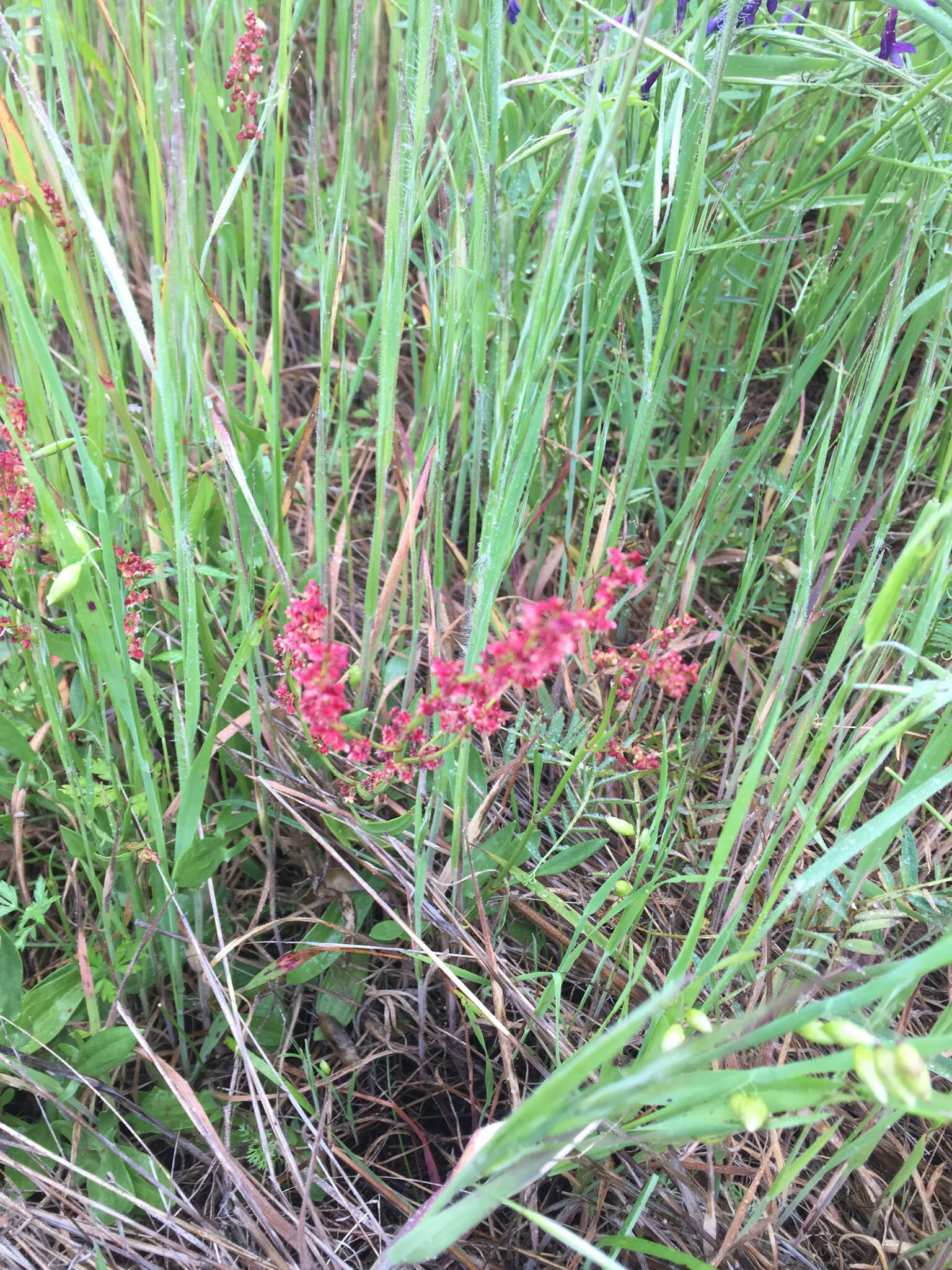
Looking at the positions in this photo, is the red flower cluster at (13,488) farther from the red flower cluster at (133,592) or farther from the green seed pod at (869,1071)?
the green seed pod at (869,1071)

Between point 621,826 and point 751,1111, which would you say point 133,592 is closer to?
point 621,826

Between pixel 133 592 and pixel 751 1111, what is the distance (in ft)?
2.75

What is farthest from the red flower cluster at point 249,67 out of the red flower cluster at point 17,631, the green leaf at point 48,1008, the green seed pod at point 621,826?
the green leaf at point 48,1008

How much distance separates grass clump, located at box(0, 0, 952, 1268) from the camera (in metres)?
0.83

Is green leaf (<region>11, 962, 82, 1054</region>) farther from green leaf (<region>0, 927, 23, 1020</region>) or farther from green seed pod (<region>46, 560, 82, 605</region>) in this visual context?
green seed pod (<region>46, 560, 82, 605</region>)

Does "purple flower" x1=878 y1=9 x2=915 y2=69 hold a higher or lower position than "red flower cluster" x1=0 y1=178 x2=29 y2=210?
higher

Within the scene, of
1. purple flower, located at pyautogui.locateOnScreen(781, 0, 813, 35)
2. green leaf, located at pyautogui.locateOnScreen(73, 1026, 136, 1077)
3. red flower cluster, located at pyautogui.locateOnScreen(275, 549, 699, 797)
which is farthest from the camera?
purple flower, located at pyautogui.locateOnScreen(781, 0, 813, 35)

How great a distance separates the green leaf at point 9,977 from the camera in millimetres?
985

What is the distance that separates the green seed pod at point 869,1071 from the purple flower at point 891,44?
1.22m

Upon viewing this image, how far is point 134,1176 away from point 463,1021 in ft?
1.36

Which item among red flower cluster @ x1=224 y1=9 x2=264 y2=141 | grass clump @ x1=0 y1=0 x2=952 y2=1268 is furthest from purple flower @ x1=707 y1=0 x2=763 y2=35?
red flower cluster @ x1=224 y1=9 x2=264 y2=141

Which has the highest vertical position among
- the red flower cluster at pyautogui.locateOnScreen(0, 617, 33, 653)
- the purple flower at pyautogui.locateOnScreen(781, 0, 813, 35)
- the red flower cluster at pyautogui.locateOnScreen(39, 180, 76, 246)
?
the purple flower at pyautogui.locateOnScreen(781, 0, 813, 35)

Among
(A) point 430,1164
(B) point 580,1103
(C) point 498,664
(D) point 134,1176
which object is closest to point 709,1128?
(B) point 580,1103

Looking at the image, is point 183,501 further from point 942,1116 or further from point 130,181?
point 130,181
